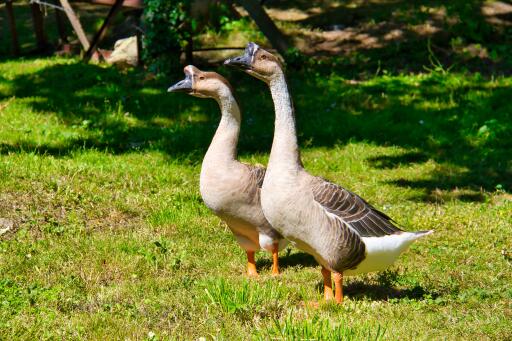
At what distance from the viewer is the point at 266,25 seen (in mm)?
13305

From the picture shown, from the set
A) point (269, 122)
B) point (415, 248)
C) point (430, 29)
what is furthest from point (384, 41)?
point (415, 248)

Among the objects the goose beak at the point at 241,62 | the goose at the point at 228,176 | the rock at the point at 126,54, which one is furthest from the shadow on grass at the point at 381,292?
the rock at the point at 126,54

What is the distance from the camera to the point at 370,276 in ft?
21.1

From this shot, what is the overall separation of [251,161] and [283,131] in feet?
13.0

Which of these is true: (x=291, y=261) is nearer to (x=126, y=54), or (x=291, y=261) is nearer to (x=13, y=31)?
(x=126, y=54)

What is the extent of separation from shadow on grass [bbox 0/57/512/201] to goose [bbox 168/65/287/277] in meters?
3.15

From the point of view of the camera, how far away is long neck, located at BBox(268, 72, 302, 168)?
5383 millimetres

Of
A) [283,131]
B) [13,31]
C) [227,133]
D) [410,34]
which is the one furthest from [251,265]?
[13,31]

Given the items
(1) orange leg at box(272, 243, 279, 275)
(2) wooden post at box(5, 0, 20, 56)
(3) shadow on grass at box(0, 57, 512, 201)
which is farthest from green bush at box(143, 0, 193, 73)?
(1) orange leg at box(272, 243, 279, 275)

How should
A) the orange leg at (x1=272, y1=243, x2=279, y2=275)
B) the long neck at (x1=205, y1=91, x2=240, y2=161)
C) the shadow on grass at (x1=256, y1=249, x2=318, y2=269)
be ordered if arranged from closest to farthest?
the long neck at (x1=205, y1=91, x2=240, y2=161)
the orange leg at (x1=272, y1=243, x2=279, y2=275)
the shadow on grass at (x1=256, y1=249, x2=318, y2=269)

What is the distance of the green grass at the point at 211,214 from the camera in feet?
17.1

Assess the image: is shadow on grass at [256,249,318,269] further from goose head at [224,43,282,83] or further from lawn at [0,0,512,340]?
goose head at [224,43,282,83]

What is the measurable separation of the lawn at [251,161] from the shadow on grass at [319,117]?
37 millimetres

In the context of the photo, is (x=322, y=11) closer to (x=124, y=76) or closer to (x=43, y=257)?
(x=124, y=76)
